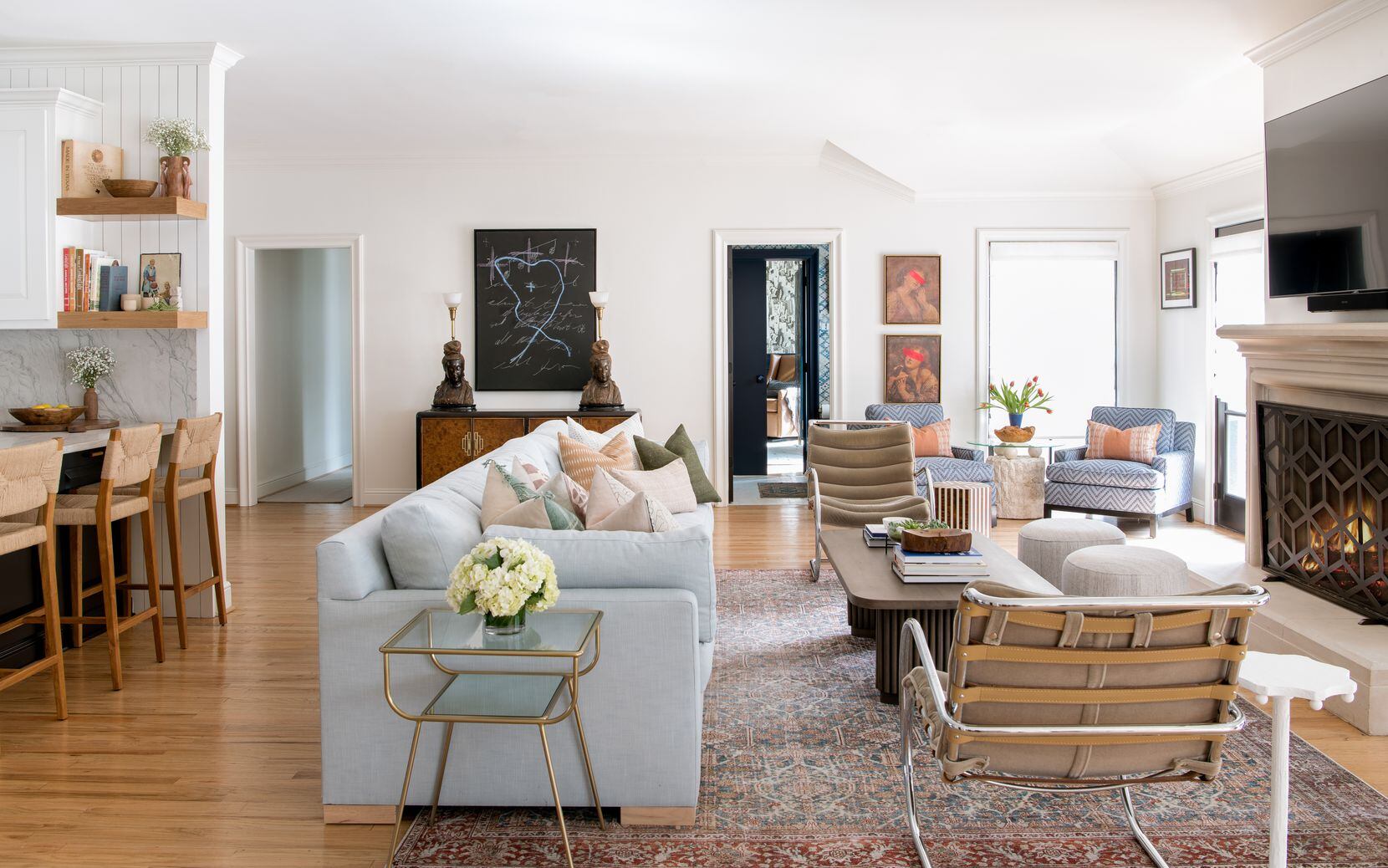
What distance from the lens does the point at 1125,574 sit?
12.6 ft

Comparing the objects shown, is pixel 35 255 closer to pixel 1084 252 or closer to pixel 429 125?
pixel 429 125

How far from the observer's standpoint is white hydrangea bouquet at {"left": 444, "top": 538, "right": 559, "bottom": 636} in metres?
2.39

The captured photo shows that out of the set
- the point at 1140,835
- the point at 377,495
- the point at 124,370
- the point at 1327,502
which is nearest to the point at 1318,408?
the point at 1327,502

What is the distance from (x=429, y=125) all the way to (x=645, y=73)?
2049 mm

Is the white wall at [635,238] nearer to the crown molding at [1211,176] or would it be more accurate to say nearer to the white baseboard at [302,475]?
the crown molding at [1211,176]

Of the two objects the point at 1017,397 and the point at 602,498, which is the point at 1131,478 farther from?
the point at 602,498

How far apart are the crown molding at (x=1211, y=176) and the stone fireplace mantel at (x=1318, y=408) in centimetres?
222

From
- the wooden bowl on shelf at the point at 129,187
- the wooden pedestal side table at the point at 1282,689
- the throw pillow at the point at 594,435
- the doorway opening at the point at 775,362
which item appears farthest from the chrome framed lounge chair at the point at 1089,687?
the doorway opening at the point at 775,362

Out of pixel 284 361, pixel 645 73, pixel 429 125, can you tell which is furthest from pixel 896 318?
pixel 284 361

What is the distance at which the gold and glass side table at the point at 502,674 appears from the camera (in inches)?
93.4

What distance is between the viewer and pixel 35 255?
15.3ft

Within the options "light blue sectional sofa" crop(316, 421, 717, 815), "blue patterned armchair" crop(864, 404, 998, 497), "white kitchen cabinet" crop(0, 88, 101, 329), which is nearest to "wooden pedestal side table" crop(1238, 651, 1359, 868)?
"light blue sectional sofa" crop(316, 421, 717, 815)

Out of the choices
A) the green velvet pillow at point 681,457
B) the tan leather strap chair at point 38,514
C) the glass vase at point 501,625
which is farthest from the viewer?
the green velvet pillow at point 681,457

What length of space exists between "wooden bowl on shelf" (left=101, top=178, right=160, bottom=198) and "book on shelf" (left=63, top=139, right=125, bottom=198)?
0.08 m
